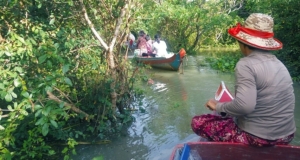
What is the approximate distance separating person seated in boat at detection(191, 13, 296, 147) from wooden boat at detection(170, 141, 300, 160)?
78 mm

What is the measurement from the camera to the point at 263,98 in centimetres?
274

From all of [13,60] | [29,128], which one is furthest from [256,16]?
[29,128]

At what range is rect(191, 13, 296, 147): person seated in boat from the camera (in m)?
2.62

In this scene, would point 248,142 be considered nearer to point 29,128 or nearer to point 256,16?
point 256,16

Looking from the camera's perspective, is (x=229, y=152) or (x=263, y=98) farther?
(x=229, y=152)

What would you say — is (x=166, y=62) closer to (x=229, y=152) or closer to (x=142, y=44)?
(x=142, y=44)

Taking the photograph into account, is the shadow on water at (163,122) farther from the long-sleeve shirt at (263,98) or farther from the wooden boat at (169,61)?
the long-sleeve shirt at (263,98)

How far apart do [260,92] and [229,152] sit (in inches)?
26.6

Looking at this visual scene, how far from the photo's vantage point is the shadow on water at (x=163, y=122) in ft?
15.6

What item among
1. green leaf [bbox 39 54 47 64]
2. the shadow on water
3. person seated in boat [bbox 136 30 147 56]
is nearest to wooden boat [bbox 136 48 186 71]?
person seated in boat [bbox 136 30 147 56]

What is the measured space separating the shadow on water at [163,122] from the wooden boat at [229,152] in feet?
5.32

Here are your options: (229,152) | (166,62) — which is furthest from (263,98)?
(166,62)

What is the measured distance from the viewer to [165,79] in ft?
35.7

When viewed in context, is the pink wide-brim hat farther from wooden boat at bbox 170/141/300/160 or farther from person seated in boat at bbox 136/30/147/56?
person seated in boat at bbox 136/30/147/56
